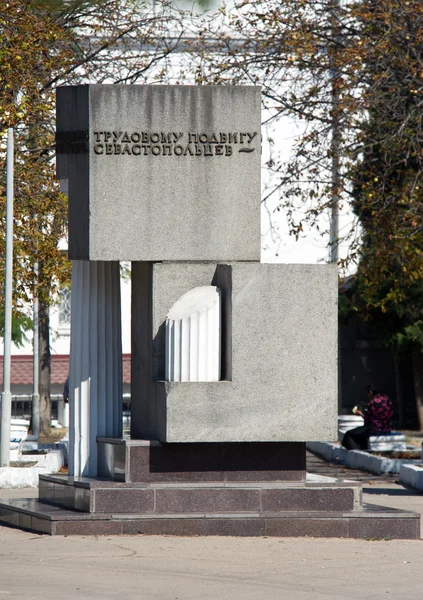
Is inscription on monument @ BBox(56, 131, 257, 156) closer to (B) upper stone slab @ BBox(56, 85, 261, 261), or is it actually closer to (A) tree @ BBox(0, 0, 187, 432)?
(B) upper stone slab @ BBox(56, 85, 261, 261)

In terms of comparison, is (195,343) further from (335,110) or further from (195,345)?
(335,110)

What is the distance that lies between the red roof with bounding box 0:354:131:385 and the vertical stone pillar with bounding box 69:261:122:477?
892 inches

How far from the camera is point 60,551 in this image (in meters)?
8.52

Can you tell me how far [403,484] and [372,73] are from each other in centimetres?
605

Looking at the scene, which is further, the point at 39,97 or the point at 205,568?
the point at 39,97

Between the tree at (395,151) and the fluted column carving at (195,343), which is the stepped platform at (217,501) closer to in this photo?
the fluted column carving at (195,343)

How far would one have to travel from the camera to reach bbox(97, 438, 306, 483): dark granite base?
9539 mm

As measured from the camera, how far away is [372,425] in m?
19.4

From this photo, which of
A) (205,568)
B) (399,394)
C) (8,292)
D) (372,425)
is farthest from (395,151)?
(399,394)

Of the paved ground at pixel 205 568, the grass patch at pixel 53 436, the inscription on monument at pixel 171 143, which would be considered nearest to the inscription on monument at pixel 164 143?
the inscription on monument at pixel 171 143

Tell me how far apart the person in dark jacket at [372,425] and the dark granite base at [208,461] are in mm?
9624

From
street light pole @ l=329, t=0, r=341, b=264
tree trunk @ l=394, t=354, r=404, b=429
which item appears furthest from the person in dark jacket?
tree trunk @ l=394, t=354, r=404, b=429

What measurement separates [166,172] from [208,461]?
2.51 meters

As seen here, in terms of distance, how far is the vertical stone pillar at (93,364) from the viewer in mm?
10281
